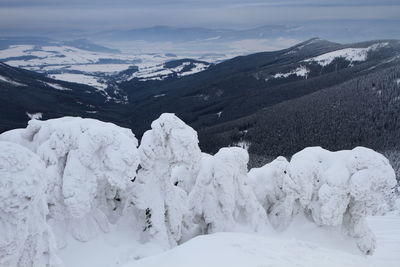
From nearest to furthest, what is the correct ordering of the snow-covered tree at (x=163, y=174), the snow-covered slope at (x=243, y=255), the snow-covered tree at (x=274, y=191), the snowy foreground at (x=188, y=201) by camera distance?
the snow-covered slope at (x=243, y=255), the snowy foreground at (x=188, y=201), the snow-covered tree at (x=163, y=174), the snow-covered tree at (x=274, y=191)

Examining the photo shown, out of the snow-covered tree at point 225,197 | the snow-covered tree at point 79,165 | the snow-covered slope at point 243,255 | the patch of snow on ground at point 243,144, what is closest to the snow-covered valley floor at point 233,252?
the snow-covered slope at point 243,255

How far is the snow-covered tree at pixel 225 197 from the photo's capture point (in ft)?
76.9

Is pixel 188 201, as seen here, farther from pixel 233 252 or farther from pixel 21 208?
pixel 21 208

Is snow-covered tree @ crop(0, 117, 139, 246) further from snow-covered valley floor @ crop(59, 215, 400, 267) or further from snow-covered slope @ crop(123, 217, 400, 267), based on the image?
snow-covered slope @ crop(123, 217, 400, 267)

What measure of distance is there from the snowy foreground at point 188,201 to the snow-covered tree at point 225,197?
0.06 metres

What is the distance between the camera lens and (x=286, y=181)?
78.3 ft

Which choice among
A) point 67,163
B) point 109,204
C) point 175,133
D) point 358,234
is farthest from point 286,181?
point 67,163

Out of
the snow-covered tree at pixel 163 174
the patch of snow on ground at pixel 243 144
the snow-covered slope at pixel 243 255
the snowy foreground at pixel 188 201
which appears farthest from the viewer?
the patch of snow on ground at pixel 243 144

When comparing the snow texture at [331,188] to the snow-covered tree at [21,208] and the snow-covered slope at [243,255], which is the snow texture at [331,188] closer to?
the snow-covered slope at [243,255]

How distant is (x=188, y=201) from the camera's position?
2489 cm

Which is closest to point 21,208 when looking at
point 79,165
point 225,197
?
point 79,165

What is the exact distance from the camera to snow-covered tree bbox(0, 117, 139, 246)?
1823 centimetres

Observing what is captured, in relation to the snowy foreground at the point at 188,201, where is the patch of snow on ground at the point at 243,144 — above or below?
below

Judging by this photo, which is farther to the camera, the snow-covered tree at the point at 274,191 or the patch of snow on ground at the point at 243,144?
the patch of snow on ground at the point at 243,144
